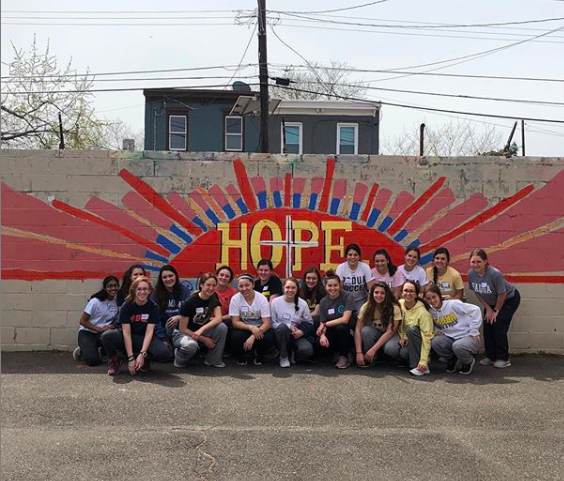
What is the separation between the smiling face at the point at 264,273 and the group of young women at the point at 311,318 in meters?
0.02

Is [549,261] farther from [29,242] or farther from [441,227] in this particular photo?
[29,242]

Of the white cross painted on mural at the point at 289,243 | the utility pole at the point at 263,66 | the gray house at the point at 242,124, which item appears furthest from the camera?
the gray house at the point at 242,124

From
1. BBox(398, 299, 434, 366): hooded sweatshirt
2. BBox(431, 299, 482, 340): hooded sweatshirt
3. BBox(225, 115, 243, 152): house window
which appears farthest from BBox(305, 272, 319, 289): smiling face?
BBox(225, 115, 243, 152): house window

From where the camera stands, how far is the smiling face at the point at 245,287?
21.8ft

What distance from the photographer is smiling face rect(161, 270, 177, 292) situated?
7000 mm

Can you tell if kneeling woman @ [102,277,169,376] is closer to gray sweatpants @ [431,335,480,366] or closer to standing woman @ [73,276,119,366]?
standing woman @ [73,276,119,366]

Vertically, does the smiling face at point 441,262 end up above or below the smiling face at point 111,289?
above

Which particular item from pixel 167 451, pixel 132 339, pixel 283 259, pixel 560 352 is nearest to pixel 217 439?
pixel 167 451

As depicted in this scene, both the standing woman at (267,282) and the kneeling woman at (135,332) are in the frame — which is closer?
the kneeling woman at (135,332)

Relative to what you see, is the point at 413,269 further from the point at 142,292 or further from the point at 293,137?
the point at 293,137

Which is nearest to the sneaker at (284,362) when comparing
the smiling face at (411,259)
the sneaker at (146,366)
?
the sneaker at (146,366)

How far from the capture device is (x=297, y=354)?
6.73 m

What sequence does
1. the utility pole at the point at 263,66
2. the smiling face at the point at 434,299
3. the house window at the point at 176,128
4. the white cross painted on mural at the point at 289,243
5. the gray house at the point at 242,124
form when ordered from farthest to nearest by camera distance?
the house window at the point at 176,128 → the gray house at the point at 242,124 → the utility pole at the point at 263,66 → the white cross painted on mural at the point at 289,243 → the smiling face at the point at 434,299

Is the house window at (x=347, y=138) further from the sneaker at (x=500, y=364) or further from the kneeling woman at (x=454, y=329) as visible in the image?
the kneeling woman at (x=454, y=329)
